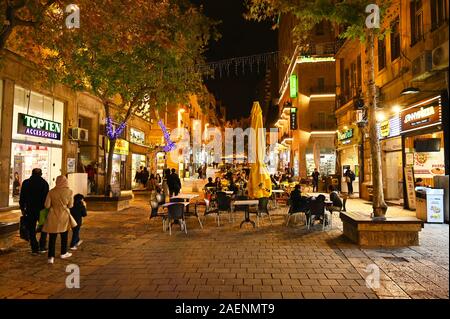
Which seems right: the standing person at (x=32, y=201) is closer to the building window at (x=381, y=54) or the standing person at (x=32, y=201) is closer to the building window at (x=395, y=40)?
the building window at (x=395, y=40)

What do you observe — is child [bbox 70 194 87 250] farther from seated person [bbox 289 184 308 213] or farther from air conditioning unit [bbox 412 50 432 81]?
air conditioning unit [bbox 412 50 432 81]

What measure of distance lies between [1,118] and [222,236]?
9.88 meters

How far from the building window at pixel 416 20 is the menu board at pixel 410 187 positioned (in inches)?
187

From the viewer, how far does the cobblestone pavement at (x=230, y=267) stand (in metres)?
5.18

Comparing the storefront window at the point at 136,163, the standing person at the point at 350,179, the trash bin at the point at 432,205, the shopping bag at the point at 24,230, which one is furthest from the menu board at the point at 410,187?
the storefront window at the point at 136,163

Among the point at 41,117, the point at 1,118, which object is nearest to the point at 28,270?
the point at 1,118

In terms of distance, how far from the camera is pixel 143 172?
84.1 ft

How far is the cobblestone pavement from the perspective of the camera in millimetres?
5180

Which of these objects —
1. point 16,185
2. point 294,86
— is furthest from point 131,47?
point 294,86

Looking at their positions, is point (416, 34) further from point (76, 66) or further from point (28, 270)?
point (28, 270)

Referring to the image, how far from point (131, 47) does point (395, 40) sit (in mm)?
11210

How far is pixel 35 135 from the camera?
15469mm

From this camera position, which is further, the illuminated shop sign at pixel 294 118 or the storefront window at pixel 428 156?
the illuminated shop sign at pixel 294 118

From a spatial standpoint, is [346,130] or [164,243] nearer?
[164,243]
